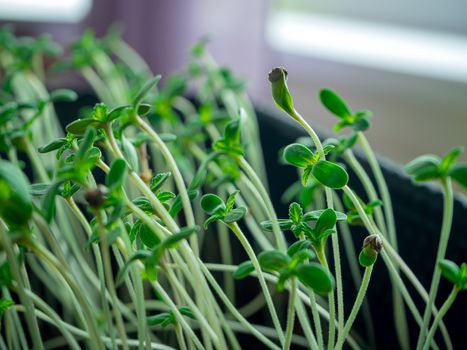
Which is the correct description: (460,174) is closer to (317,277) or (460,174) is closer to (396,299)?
(317,277)

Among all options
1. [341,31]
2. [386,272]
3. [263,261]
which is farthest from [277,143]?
[341,31]

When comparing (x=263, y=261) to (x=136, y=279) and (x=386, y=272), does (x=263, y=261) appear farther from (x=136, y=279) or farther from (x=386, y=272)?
(x=386, y=272)

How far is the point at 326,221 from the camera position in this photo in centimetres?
47

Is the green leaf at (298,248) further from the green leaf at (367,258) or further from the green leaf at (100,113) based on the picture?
the green leaf at (100,113)

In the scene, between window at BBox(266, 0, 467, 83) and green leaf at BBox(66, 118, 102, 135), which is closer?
green leaf at BBox(66, 118, 102, 135)

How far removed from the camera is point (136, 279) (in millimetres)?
516

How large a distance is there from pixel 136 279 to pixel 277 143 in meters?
0.54

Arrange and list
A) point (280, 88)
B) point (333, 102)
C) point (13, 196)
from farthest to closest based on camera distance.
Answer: point (333, 102), point (280, 88), point (13, 196)

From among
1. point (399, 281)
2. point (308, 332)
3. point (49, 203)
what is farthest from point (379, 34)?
point (49, 203)

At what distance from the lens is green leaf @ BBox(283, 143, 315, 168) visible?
497mm

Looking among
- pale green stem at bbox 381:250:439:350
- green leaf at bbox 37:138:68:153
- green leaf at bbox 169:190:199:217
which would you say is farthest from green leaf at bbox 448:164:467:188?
green leaf at bbox 37:138:68:153

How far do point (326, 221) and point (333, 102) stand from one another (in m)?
0.17

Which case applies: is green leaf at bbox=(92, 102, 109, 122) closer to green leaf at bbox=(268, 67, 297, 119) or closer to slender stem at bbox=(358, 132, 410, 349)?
green leaf at bbox=(268, 67, 297, 119)

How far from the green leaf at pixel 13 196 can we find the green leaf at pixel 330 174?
23 cm
